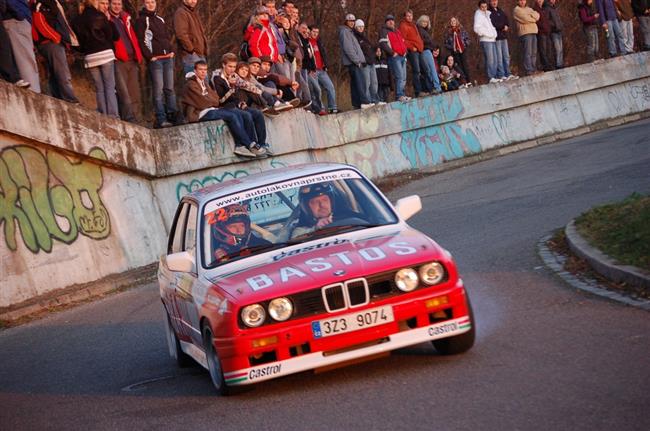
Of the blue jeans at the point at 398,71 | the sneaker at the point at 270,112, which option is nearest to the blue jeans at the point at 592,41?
the blue jeans at the point at 398,71

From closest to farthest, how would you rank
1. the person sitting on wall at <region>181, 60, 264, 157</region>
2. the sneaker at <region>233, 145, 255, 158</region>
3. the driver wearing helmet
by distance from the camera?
the driver wearing helmet
the person sitting on wall at <region>181, 60, 264, 157</region>
the sneaker at <region>233, 145, 255, 158</region>

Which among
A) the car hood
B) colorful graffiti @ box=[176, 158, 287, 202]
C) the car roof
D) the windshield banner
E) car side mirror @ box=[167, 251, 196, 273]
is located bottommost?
colorful graffiti @ box=[176, 158, 287, 202]

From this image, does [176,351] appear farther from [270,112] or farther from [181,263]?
[270,112]

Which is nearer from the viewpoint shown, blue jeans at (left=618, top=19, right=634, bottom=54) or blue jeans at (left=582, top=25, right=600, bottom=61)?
blue jeans at (left=582, top=25, right=600, bottom=61)

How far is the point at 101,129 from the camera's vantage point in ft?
60.0

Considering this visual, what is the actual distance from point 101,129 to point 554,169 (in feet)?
27.9

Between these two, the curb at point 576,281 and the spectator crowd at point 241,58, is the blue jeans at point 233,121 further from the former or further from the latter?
the curb at point 576,281

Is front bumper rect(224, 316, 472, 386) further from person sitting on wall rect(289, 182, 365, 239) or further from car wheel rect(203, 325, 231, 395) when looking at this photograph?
person sitting on wall rect(289, 182, 365, 239)

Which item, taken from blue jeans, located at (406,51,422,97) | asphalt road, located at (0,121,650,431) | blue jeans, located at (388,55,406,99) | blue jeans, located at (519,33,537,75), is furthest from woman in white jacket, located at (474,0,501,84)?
asphalt road, located at (0,121,650,431)

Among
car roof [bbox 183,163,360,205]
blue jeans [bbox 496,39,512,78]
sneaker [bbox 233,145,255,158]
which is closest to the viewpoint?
car roof [bbox 183,163,360,205]

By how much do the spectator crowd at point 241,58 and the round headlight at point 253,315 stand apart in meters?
9.85

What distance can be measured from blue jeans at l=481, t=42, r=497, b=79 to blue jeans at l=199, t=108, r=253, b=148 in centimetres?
1137

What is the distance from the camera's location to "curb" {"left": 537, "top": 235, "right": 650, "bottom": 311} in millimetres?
9516

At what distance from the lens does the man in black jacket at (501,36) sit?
3022cm
